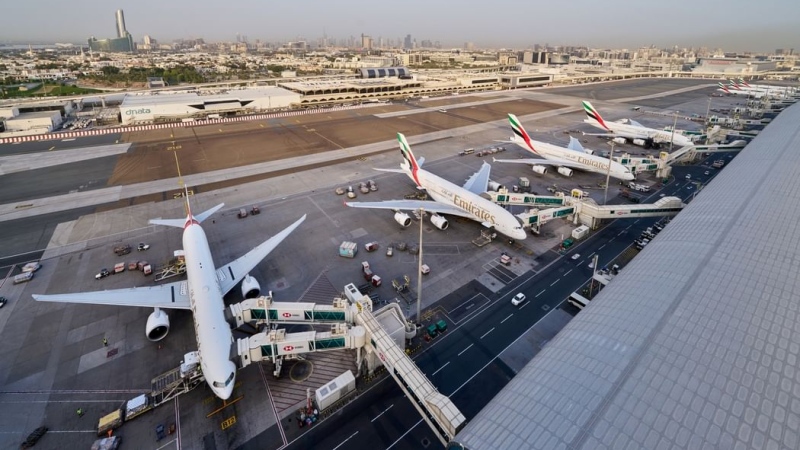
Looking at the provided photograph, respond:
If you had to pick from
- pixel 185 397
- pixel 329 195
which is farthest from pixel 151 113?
pixel 185 397

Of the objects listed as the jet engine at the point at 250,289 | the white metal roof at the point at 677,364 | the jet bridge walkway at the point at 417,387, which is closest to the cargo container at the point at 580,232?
the white metal roof at the point at 677,364

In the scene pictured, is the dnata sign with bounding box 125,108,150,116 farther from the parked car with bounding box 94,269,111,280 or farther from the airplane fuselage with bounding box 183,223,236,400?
the airplane fuselage with bounding box 183,223,236,400

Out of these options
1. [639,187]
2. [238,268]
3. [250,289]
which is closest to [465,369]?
[250,289]

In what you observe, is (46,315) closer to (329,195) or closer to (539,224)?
(329,195)

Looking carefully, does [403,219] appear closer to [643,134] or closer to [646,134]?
[646,134]

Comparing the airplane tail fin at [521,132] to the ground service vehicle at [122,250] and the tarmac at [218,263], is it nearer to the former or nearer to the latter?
the tarmac at [218,263]

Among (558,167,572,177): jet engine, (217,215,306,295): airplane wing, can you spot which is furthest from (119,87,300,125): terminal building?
(558,167,572,177): jet engine
